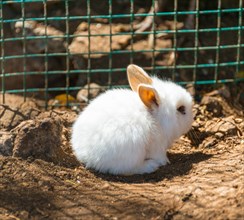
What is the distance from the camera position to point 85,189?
5422mm

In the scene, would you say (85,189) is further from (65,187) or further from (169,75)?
(169,75)

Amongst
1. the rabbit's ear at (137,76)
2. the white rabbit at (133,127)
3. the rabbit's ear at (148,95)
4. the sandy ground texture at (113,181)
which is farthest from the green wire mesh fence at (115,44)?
the rabbit's ear at (148,95)

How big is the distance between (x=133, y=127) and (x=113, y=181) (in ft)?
1.55

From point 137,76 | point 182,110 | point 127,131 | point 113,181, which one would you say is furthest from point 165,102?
point 113,181

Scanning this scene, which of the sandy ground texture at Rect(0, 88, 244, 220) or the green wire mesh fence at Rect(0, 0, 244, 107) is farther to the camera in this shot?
the green wire mesh fence at Rect(0, 0, 244, 107)

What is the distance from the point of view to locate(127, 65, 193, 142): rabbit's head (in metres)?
5.89

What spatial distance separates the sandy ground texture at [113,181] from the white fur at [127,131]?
0.11 m

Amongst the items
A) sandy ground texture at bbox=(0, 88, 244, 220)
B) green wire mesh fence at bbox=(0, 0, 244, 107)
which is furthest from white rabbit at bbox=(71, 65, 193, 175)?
green wire mesh fence at bbox=(0, 0, 244, 107)

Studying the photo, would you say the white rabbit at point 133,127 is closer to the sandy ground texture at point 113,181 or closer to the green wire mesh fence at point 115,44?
Answer: the sandy ground texture at point 113,181

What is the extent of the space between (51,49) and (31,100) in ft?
2.48

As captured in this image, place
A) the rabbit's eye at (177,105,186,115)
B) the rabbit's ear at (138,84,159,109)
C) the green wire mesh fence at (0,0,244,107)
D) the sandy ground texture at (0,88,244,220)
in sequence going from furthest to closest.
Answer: the green wire mesh fence at (0,0,244,107) → the rabbit's eye at (177,105,186,115) → the rabbit's ear at (138,84,159,109) → the sandy ground texture at (0,88,244,220)

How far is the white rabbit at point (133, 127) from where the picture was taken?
569 centimetres

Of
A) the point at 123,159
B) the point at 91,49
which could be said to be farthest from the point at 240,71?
the point at 123,159

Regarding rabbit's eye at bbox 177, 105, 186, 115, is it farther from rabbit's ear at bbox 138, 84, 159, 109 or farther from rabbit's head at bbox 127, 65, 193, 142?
rabbit's ear at bbox 138, 84, 159, 109
